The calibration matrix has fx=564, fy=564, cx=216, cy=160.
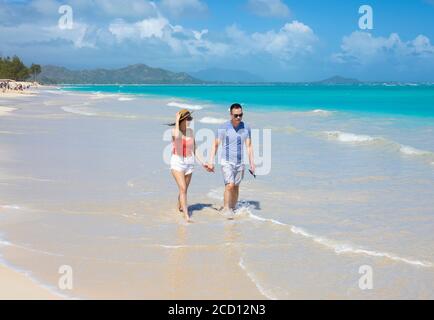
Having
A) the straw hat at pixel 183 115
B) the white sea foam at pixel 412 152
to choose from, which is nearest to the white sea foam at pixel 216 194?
the straw hat at pixel 183 115

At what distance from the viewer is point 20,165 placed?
494 inches

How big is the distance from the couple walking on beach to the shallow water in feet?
1.19

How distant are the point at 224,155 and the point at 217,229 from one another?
1.26 m

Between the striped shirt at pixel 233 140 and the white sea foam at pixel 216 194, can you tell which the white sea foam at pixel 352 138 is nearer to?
the white sea foam at pixel 216 194

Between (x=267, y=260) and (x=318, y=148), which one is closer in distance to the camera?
(x=267, y=260)

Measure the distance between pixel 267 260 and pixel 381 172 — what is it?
7.24 metres

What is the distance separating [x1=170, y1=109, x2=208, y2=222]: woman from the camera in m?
8.02

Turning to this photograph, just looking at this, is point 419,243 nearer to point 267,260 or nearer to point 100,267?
point 267,260

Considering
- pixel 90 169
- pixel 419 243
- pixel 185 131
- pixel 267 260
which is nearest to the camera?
pixel 267 260

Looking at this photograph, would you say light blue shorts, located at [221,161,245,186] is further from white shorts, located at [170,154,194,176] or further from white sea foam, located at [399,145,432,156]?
white sea foam, located at [399,145,432,156]

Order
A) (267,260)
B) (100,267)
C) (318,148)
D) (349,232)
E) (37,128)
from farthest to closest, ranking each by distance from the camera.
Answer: (37,128) < (318,148) < (349,232) < (267,260) < (100,267)

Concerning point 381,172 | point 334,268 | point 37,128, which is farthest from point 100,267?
point 37,128

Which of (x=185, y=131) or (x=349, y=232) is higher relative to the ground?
(x=185, y=131)

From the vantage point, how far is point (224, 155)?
27.6 ft
